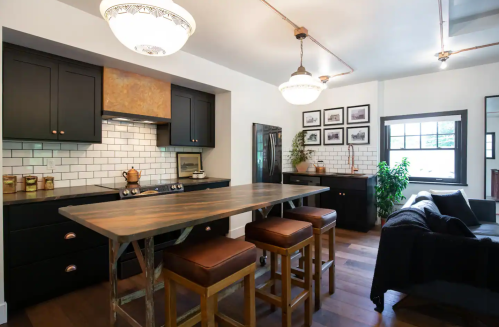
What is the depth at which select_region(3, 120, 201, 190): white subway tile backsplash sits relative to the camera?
2.55 meters

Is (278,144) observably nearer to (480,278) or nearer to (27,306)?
(480,278)

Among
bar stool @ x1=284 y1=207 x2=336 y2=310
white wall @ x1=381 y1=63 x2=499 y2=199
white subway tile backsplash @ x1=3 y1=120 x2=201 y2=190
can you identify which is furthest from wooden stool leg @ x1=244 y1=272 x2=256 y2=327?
white wall @ x1=381 y1=63 x2=499 y2=199

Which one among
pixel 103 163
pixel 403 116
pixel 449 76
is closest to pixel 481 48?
pixel 449 76

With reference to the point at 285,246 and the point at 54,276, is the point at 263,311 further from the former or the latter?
the point at 54,276

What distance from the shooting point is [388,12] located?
241 centimetres

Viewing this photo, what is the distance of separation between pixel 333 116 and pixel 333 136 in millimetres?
382

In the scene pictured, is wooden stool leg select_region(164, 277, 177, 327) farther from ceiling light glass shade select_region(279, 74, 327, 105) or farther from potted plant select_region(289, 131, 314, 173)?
potted plant select_region(289, 131, 314, 173)

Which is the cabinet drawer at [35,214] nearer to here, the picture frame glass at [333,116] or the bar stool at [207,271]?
the bar stool at [207,271]

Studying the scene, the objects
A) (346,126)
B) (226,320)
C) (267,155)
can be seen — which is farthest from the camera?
(346,126)

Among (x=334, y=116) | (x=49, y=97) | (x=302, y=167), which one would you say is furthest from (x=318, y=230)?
(x=334, y=116)

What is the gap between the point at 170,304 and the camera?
55.4 inches

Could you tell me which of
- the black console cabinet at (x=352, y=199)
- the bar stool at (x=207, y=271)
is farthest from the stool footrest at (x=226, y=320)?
the black console cabinet at (x=352, y=199)

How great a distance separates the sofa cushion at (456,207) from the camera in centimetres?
293

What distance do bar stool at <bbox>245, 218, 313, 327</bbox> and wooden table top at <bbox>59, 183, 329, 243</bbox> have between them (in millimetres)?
202
